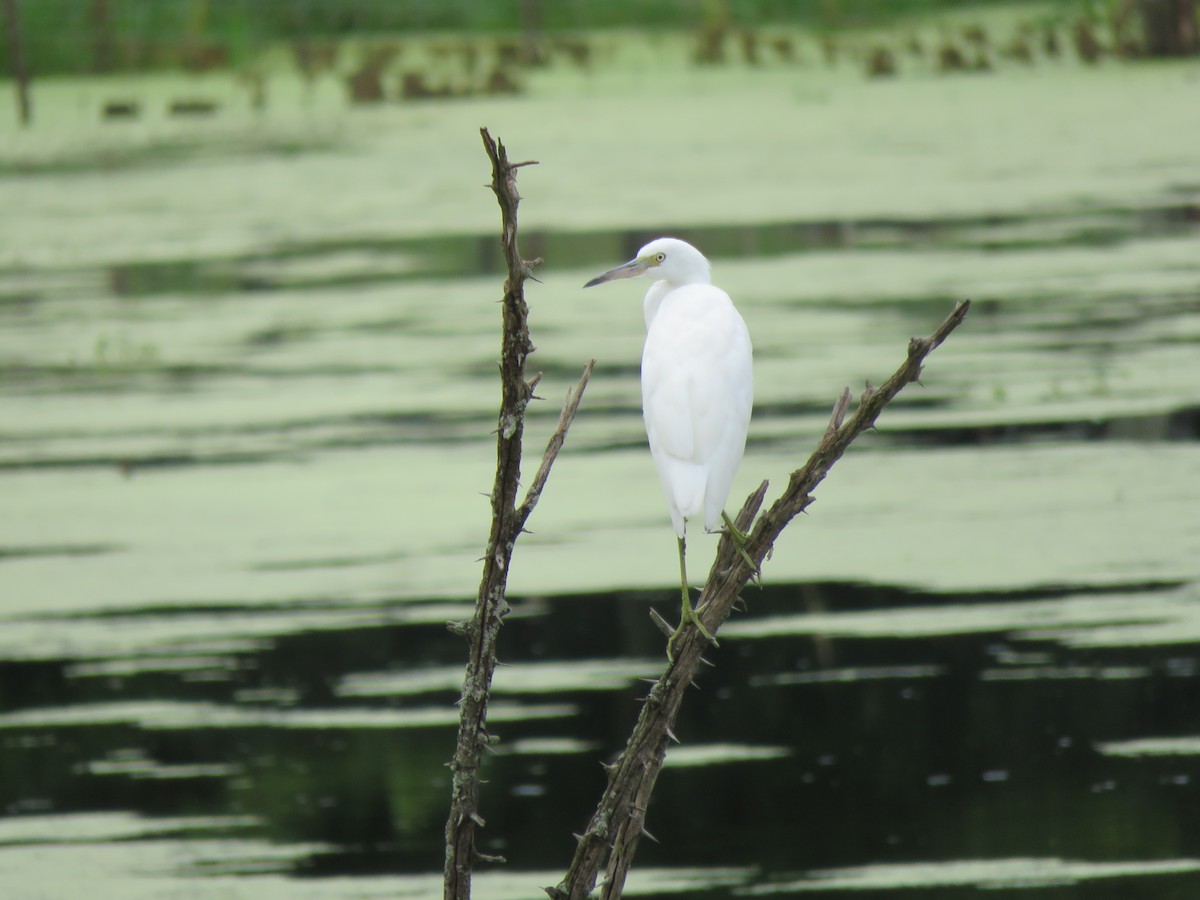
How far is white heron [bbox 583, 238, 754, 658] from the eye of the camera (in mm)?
3797

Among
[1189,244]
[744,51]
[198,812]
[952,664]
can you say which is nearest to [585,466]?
[952,664]

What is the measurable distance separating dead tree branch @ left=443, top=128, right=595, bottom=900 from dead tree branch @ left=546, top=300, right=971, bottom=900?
192mm

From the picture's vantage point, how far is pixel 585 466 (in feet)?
27.2

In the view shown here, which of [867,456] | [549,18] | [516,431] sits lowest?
[549,18]

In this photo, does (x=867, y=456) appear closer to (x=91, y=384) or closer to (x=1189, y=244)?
(x=91, y=384)

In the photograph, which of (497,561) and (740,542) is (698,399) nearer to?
(740,542)

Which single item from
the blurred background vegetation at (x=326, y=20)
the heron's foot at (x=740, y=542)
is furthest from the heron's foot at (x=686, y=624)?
the blurred background vegetation at (x=326, y=20)

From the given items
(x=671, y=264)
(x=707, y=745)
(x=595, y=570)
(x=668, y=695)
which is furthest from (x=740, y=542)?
(x=595, y=570)

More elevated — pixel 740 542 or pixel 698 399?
pixel 698 399

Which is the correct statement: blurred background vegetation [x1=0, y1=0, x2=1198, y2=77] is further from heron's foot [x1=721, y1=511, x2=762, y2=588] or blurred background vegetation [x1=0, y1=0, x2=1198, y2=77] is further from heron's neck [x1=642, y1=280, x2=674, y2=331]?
heron's foot [x1=721, y1=511, x2=762, y2=588]

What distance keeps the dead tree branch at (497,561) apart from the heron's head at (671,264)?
3.34 ft

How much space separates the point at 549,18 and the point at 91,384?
19.9 meters

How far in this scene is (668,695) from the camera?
11.4 feet

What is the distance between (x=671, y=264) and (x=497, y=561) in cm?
124
